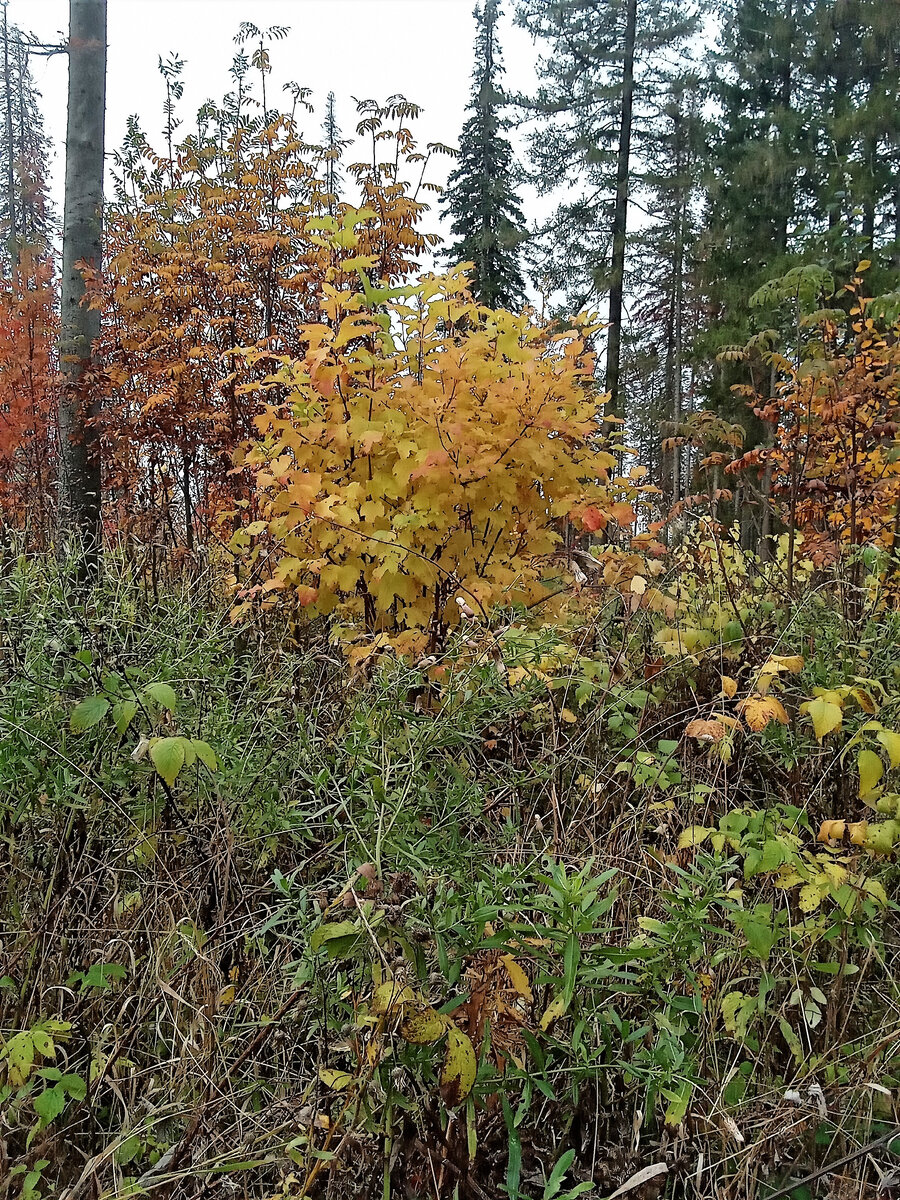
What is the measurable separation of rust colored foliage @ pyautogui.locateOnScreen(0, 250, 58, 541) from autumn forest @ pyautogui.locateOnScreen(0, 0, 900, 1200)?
226 centimetres

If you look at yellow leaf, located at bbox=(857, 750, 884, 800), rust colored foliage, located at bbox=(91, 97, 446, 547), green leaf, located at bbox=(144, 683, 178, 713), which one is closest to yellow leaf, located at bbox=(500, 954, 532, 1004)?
green leaf, located at bbox=(144, 683, 178, 713)

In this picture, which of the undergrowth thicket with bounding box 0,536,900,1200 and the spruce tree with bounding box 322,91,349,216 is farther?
the spruce tree with bounding box 322,91,349,216

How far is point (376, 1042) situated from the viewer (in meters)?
1.12

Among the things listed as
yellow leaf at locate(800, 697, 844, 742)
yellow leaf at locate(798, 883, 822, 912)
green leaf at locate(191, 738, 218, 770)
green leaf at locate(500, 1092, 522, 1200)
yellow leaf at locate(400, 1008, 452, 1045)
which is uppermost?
yellow leaf at locate(800, 697, 844, 742)

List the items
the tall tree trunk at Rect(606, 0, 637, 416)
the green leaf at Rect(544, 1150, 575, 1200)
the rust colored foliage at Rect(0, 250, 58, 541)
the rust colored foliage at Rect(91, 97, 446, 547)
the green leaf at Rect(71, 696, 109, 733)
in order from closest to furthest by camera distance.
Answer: the green leaf at Rect(544, 1150, 575, 1200), the green leaf at Rect(71, 696, 109, 733), the rust colored foliage at Rect(91, 97, 446, 547), the rust colored foliage at Rect(0, 250, 58, 541), the tall tree trunk at Rect(606, 0, 637, 416)

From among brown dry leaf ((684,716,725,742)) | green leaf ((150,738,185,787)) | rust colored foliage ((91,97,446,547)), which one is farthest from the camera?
rust colored foliage ((91,97,446,547))

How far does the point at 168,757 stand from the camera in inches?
49.6

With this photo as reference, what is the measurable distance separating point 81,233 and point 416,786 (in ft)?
16.2

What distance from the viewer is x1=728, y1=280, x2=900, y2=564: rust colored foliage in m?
3.49

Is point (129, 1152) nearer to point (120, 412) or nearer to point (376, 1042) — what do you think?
point (376, 1042)

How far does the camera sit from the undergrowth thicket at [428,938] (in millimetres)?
1190

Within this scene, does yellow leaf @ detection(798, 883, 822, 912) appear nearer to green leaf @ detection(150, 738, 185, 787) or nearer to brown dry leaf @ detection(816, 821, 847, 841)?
brown dry leaf @ detection(816, 821, 847, 841)

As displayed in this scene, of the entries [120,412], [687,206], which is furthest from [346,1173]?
[687,206]

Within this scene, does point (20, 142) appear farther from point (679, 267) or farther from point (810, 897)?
point (810, 897)
